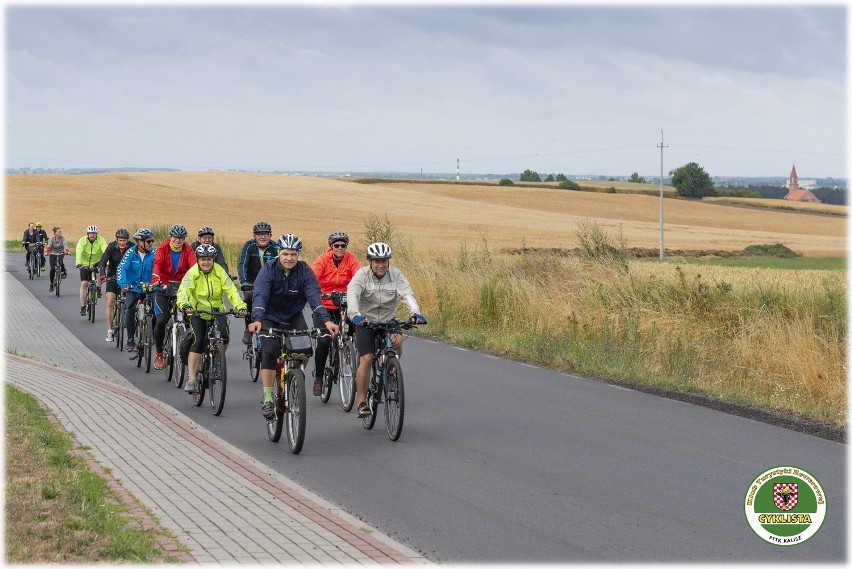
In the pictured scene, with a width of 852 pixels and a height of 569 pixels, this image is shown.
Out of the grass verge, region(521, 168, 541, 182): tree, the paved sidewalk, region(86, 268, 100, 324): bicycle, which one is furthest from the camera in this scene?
region(521, 168, 541, 182): tree

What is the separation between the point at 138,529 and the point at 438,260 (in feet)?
74.5

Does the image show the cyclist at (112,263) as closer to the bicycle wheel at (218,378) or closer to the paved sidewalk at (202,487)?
the paved sidewalk at (202,487)

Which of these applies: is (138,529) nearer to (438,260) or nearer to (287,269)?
(287,269)

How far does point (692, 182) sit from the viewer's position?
13675 cm

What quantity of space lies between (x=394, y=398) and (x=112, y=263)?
9145 mm

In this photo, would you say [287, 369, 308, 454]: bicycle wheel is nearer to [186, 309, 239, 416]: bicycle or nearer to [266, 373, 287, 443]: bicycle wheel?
[266, 373, 287, 443]: bicycle wheel

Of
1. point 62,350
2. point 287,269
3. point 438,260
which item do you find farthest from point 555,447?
point 438,260

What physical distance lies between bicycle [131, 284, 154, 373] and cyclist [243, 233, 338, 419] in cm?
493

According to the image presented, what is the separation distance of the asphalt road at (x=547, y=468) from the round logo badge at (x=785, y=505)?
0.09 metres

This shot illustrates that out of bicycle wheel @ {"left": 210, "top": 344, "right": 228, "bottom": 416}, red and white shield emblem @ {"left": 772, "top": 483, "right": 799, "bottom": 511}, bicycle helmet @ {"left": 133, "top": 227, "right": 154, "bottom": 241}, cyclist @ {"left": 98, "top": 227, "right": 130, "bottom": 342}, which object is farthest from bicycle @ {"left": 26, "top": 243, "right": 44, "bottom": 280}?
red and white shield emblem @ {"left": 772, "top": 483, "right": 799, "bottom": 511}

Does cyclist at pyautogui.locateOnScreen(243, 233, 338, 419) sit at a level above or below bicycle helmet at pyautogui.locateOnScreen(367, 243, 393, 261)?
below

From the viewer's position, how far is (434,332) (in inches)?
874

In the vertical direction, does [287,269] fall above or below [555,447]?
above

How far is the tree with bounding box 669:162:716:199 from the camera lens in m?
132
